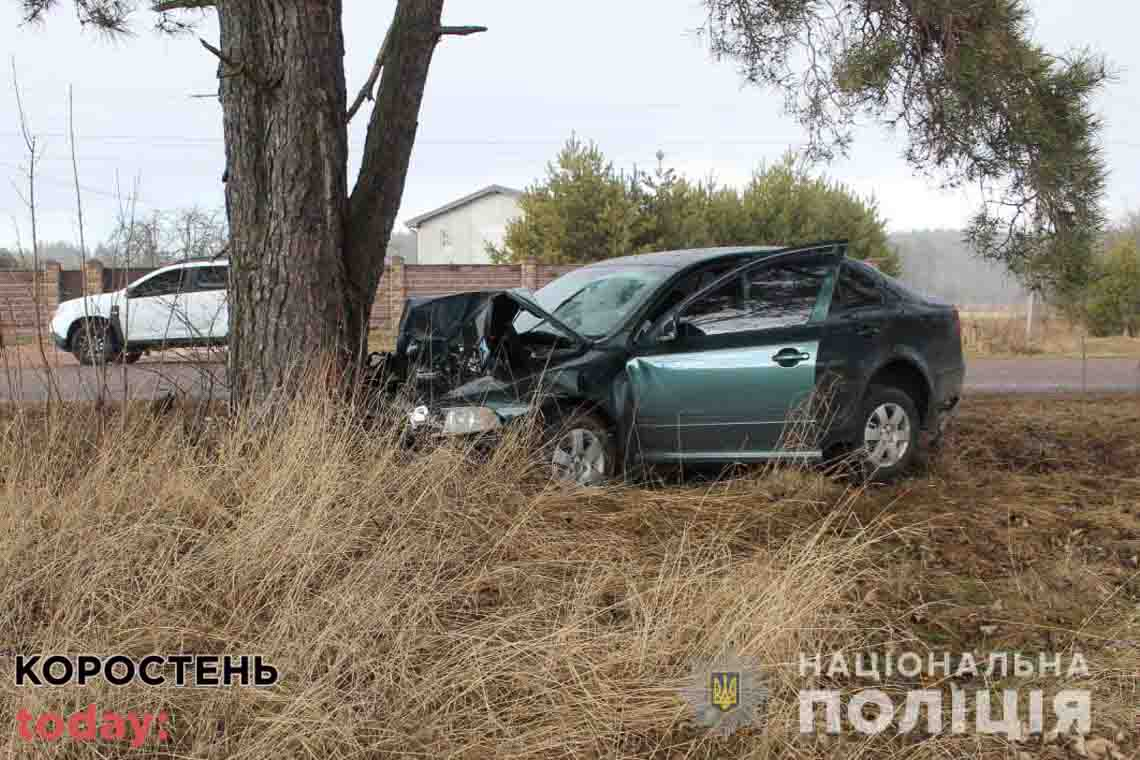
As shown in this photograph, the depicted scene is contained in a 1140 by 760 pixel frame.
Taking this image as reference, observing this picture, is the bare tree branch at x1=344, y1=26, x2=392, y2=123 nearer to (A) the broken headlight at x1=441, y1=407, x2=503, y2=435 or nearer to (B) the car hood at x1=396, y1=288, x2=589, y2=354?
(B) the car hood at x1=396, y1=288, x2=589, y2=354

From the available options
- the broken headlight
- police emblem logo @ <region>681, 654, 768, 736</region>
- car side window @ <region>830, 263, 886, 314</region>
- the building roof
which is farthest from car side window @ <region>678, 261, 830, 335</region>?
the building roof

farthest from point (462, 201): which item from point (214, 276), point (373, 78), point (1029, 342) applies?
point (373, 78)

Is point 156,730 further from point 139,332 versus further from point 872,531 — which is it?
point 139,332

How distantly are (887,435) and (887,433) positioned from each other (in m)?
0.01

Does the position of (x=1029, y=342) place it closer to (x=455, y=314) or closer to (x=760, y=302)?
(x=760, y=302)

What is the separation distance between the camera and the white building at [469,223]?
46000mm

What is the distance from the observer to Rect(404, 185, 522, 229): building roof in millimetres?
45378

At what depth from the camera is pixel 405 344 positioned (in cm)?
614

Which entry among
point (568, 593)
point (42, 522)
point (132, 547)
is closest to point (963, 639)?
point (568, 593)

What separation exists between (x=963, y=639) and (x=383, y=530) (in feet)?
7.15

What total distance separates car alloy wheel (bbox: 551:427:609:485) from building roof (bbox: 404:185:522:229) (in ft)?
132

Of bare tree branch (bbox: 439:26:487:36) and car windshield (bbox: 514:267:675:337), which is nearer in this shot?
car windshield (bbox: 514:267:675:337)

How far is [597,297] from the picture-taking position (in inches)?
243

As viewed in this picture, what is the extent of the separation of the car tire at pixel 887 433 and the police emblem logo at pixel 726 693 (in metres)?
2.96
